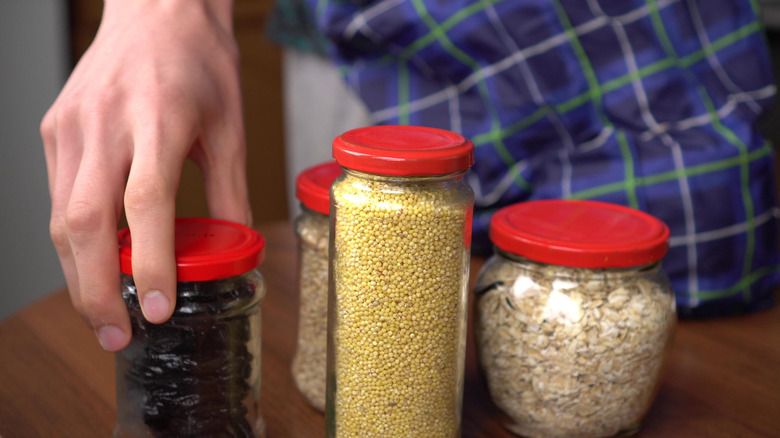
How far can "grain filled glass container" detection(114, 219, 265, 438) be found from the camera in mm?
590

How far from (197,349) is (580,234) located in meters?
0.34

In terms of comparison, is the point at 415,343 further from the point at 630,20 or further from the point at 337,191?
the point at 630,20

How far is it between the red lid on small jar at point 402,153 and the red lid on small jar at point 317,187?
11 cm

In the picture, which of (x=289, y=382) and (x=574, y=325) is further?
(x=289, y=382)

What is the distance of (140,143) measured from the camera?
616 mm

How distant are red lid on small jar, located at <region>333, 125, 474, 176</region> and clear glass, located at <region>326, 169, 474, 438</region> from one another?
0.04 ft

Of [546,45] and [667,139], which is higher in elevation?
[546,45]

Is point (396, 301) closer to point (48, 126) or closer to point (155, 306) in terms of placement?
point (155, 306)

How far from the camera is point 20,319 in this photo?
0.85 m

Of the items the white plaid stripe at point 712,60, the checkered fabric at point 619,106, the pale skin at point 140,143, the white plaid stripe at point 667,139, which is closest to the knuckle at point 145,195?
the pale skin at point 140,143

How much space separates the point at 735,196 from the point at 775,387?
0.24m

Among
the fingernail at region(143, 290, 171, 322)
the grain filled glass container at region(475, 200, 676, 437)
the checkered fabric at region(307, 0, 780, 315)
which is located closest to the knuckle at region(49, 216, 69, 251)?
the fingernail at region(143, 290, 171, 322)

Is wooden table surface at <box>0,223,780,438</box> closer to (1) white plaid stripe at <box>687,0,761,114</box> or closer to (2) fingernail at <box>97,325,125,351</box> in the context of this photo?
(2) fingernail at <box>97,325,125,351</box>

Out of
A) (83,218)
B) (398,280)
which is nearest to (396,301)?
(398,280)
